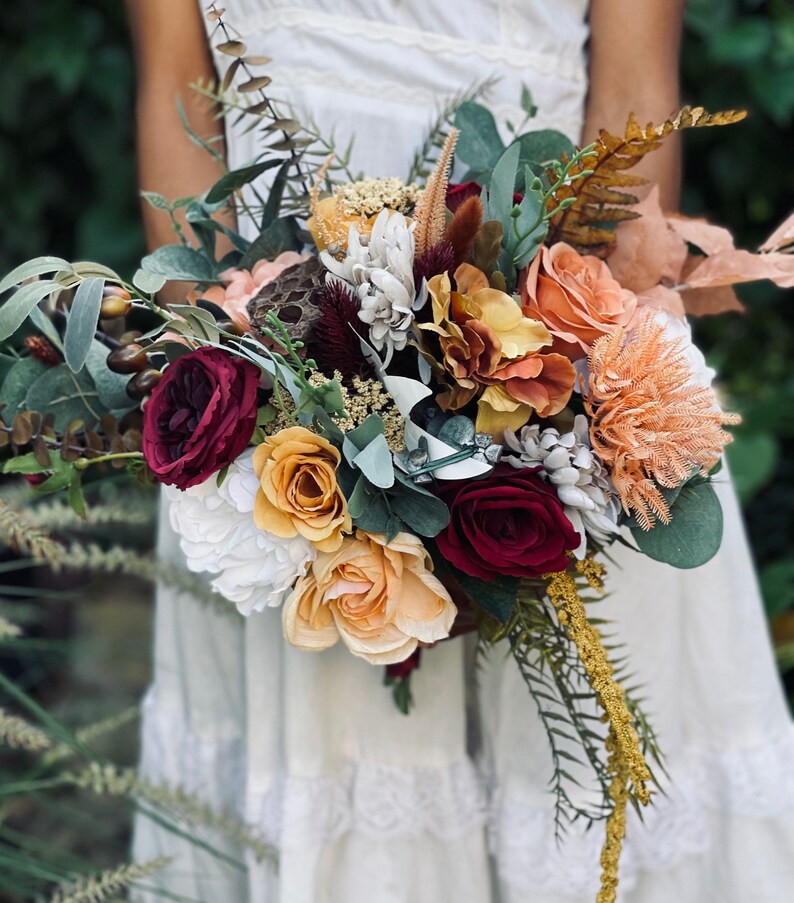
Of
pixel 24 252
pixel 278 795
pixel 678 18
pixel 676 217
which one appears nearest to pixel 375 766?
pixel 278 795

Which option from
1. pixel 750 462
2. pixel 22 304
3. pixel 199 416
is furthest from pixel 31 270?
pixel 750 462

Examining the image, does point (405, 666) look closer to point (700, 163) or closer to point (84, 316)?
point (84, 316)

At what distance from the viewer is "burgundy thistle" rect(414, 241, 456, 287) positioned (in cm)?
57

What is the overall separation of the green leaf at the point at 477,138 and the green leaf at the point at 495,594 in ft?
1.06

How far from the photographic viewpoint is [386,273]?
21.6 inches

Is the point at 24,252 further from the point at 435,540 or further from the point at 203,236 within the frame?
the point at 435,540

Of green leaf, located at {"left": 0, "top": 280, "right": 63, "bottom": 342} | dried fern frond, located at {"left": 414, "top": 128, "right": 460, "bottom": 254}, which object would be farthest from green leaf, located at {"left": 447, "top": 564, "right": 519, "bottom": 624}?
green leaf, located at {"left": 0, "top": 280, "right": 63, "bottom": 342}

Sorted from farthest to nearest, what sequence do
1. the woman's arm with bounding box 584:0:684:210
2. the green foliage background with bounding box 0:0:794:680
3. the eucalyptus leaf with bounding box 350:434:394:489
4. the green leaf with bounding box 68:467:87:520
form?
1. the green foliage background with bounding box 0:0:794:680
2. the woman's arm with bounding box 584:0:684:210
3. the green leaf with bounding box 68:467:87:520
4. the eucalyptus leaf with bounding box 350:434:394:489

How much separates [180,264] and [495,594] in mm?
344

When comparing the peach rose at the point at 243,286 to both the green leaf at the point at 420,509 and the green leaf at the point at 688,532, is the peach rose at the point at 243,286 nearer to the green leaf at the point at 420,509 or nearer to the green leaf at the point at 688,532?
the green leaf at the point at 420,509

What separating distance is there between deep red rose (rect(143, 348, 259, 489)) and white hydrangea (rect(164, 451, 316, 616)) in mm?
26

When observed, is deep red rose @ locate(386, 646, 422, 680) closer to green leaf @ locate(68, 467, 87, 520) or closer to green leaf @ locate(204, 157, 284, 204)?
green leaf @ locate(68, 467, 87, 520)

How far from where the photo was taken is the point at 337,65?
0.81 meters

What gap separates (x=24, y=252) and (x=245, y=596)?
1346 millimetres
